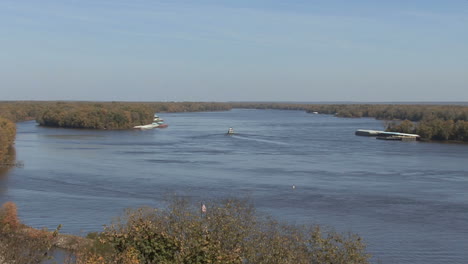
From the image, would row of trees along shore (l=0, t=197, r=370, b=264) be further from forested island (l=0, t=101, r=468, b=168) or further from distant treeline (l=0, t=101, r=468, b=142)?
distant treeline (l=0, t=101, r=468, b=142)

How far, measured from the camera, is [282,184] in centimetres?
2202

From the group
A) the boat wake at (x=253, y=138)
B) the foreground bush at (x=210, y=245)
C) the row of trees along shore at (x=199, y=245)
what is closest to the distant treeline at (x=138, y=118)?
the boat wake at (x=253, y=138)

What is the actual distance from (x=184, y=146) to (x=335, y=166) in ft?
40.0

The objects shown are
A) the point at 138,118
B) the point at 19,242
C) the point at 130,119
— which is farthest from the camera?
the point at 138,118

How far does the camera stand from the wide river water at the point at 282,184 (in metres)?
15.6

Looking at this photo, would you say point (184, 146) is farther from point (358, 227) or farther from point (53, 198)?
point (358, 227)

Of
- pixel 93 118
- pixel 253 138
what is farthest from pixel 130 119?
pixel 253 138

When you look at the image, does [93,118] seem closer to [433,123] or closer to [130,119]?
[130,119]

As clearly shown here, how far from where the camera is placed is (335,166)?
89.4 feet

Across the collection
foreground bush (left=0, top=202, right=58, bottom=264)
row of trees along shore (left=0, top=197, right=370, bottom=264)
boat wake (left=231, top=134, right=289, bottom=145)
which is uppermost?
row of trees along shore (left=0, top=197, right=370, bottom=264)

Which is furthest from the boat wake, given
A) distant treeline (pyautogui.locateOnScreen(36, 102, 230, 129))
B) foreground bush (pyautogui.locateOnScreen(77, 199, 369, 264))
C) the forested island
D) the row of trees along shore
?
foreground bush (pyautogui.locateOnScreen(77, 199, 369, 264))

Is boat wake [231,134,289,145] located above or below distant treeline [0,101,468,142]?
below

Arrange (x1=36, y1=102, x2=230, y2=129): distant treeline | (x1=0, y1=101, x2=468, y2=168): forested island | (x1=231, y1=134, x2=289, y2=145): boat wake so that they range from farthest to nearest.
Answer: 1. (x1=36, y1=102, x2=230, y2=129): distant treeline
2. (x1=0, y1=101, x2=468, y2=168): forested island
3. (x1=231, y1=134, x2=289, y2=145): boat wake

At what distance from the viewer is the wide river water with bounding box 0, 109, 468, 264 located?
15.6m
